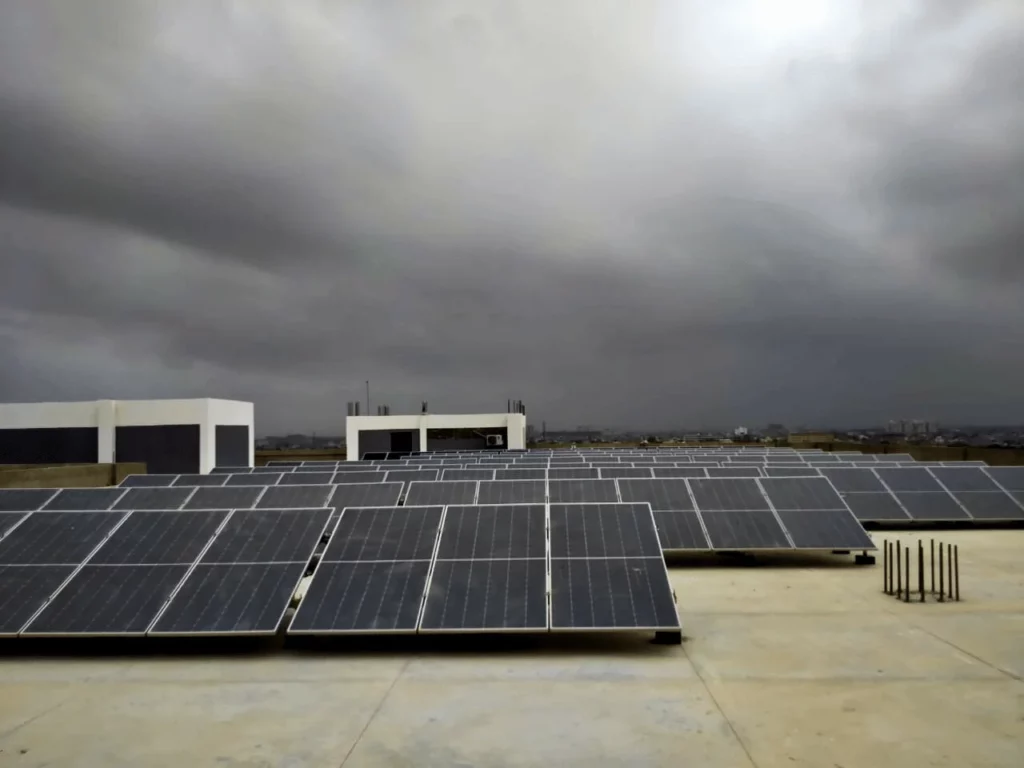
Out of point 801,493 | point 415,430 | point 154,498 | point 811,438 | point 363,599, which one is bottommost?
point 811,438

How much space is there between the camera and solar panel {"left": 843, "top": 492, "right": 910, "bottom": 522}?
2085 cm

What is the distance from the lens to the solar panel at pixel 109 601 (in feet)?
32.3

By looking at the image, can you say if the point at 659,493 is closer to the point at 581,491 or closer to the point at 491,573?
the point at 581,491

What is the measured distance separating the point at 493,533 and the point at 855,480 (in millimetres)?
15517

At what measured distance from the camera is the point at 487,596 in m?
10.1

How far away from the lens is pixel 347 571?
1075cm

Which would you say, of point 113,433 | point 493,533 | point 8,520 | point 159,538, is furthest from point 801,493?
point 113,433

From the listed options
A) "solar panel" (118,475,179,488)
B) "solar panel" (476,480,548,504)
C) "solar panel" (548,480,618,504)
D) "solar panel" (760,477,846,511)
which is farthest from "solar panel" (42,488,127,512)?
"solar panel" (760,477,846,511)

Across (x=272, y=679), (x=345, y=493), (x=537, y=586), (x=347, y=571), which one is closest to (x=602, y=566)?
(x=537, y=586)

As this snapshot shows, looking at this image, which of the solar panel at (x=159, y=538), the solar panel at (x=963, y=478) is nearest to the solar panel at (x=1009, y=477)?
the solar panel at (x=963, y=478)

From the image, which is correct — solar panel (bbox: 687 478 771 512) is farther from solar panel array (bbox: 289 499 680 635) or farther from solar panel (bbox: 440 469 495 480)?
solar panel (bbox: 440 469 495 480)

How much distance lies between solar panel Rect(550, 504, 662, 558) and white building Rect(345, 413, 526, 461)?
55362 millimetres

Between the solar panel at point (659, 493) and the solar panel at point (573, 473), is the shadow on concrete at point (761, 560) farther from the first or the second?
the solar panel at point (573, 473)

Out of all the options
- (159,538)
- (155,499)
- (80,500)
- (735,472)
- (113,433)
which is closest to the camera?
(159,538)
